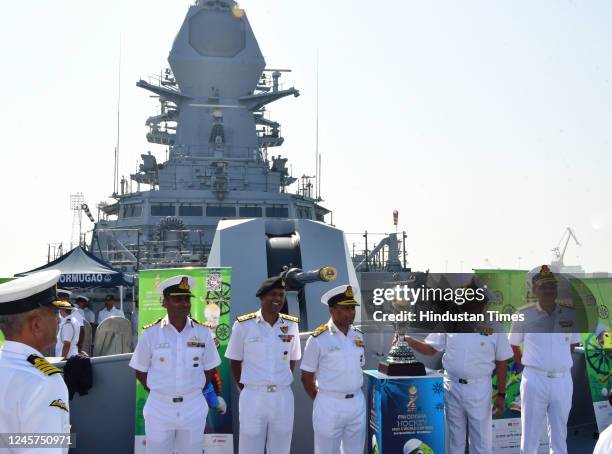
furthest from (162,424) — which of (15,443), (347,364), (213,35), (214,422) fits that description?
(213,35)

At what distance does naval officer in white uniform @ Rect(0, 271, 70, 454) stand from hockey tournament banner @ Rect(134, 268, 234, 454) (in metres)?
2.43

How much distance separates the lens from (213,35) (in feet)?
73.9

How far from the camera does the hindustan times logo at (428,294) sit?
4328 mm

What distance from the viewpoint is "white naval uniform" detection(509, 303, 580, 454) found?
13.6 feet

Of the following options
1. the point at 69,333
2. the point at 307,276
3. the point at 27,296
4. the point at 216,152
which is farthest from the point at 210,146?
the point at 27,296

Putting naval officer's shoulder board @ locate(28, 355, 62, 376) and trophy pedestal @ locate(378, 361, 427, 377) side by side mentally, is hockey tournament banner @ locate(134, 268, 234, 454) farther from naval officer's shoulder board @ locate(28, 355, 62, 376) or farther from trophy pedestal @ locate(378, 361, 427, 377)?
naval officer's shoulder board @ locate(28, 355, 62, 376)

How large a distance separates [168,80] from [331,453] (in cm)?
2174

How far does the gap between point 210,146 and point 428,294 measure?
16.9 meters

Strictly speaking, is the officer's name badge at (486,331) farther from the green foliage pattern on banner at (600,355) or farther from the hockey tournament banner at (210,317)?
the hockey tournament banner at (210,317)

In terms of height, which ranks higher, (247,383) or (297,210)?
(297,210)

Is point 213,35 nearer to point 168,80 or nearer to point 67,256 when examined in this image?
point 168,80

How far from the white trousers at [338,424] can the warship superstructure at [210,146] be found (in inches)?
529

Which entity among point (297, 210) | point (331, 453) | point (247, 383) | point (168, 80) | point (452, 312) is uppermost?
point (168, 80)

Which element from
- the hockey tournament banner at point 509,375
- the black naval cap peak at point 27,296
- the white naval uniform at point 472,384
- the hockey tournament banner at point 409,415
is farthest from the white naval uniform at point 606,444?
the hockey tournament banner at point 509,375
